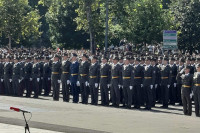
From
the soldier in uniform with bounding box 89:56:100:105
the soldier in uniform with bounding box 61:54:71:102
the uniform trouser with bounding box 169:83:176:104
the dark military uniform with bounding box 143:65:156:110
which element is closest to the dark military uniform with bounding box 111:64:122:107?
the soldier in uniform with bounding box 89:56:100:105

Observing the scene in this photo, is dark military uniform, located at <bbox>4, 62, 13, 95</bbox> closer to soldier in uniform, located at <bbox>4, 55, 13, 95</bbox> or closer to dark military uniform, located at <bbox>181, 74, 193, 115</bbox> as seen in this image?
soldier in uniform, located at <bbox>4, 55, 13, 95</bbox>

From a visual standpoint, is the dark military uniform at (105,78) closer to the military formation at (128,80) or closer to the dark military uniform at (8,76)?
the military formation at (128,80)

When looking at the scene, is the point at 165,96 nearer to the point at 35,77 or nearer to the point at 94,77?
the point at 94,77

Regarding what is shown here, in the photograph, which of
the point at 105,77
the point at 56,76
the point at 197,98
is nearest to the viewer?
the point at 197,98

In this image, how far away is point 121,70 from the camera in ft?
80.0

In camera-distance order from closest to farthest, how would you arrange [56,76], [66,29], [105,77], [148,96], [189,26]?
[148,96]
[105,77]
[56,76]
[189,26]
[66,29]

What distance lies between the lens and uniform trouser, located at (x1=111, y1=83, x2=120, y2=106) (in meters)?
24.4

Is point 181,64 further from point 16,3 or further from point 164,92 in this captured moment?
point 16,3

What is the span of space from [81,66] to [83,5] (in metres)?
17.7

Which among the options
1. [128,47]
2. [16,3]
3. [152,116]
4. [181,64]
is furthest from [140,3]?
[152,116]

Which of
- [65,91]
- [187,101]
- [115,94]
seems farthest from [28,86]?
[187,101]

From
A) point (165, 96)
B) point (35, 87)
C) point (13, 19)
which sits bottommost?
point (165, 96)

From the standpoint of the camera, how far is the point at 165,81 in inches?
1006

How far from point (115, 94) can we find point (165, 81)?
6.96 feet
